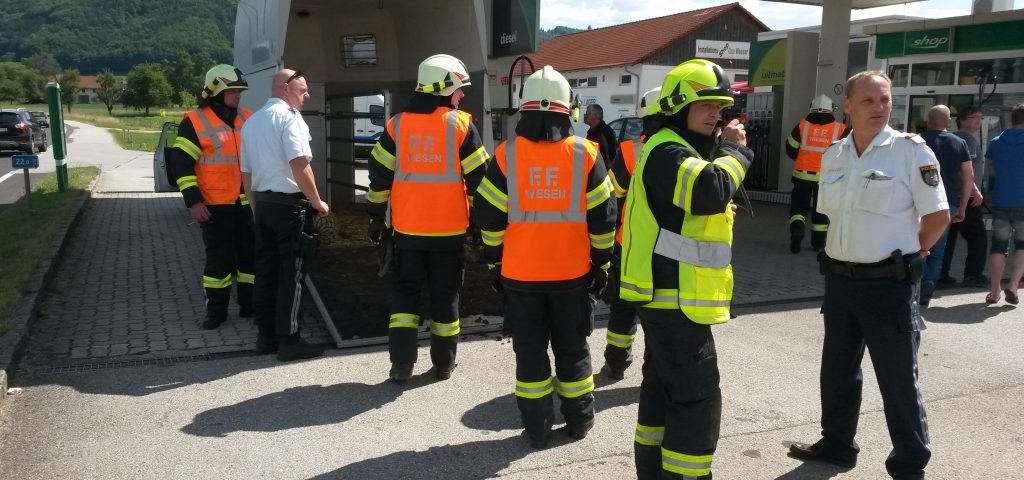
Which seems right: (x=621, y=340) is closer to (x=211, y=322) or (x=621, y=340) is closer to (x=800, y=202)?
(x=211, y=322)

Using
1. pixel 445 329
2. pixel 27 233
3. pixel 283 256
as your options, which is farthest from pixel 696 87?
pixel 27 233

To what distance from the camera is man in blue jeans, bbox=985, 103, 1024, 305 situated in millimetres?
7109

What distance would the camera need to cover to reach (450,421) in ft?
14.4

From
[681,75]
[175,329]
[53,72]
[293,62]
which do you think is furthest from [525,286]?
[53,72]

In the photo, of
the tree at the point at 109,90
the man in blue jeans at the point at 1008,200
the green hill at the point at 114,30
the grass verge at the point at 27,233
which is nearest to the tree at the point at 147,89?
the tree at the point at 109,90

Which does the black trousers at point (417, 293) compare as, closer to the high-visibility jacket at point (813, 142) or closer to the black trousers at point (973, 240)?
the black trousers at point (973, 240)

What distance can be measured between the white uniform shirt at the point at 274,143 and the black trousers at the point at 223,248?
980 mm

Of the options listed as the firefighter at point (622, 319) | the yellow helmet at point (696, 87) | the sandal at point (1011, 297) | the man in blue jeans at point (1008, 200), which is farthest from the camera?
the sandal at point (1011, 297)

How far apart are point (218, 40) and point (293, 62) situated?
5762 inches

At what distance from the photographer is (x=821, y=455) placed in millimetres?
3910

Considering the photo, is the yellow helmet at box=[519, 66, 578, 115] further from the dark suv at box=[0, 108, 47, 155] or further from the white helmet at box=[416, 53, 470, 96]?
the dark suv at box=[0, 108, 47, 155]

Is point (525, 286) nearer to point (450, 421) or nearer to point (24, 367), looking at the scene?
point (450, 421)

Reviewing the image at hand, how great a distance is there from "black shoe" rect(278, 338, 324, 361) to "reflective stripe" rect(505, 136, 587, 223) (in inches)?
86.9

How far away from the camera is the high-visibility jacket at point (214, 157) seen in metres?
6.01
